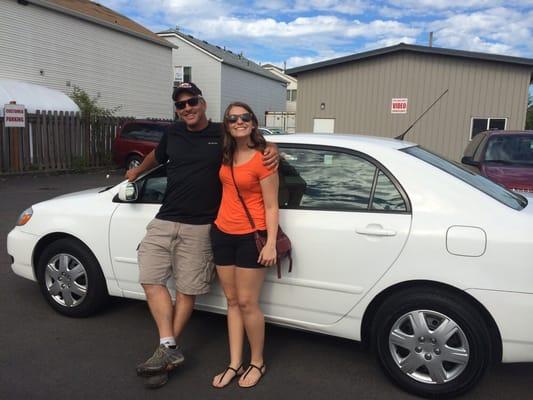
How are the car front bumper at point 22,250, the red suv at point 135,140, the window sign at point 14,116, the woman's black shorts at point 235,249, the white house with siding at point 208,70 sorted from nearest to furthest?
the woman's black shorts at point 235,249 < the car front bumper at point 22,250 < the window sign at point 14,116 < the red suv at point 135,140 < the white house with siding at point 208,70

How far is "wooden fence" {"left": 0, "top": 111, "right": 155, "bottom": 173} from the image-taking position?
13516 mm

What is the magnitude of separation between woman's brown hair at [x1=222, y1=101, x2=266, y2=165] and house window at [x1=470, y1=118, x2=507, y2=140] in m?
15.5

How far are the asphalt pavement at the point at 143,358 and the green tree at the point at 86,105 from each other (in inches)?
536

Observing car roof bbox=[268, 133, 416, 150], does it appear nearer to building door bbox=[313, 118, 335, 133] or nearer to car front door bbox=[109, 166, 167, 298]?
car front door bbox=[109, 166, 167, 298]

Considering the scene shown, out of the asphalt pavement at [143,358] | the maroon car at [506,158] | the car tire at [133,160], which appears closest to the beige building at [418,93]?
the car tire at [133,160]

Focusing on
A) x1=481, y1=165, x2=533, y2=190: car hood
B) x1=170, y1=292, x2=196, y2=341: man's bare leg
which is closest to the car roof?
x1=170, y1=292, x2=196, y2=341: man's bare leg

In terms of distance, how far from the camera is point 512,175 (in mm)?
5879

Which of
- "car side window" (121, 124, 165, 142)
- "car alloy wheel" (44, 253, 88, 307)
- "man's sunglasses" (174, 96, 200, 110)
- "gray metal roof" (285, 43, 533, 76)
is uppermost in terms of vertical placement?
"gray metal roof" (285, 43, 533, 76)

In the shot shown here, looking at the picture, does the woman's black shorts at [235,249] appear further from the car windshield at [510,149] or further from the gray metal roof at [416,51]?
the gray metal roof at [416,51]

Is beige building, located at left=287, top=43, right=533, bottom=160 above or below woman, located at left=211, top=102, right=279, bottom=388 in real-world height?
above

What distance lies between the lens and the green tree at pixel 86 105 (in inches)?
667

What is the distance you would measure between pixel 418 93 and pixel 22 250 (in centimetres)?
1548

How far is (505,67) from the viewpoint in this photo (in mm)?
15930

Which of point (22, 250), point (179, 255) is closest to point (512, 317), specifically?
point (179, 255)
